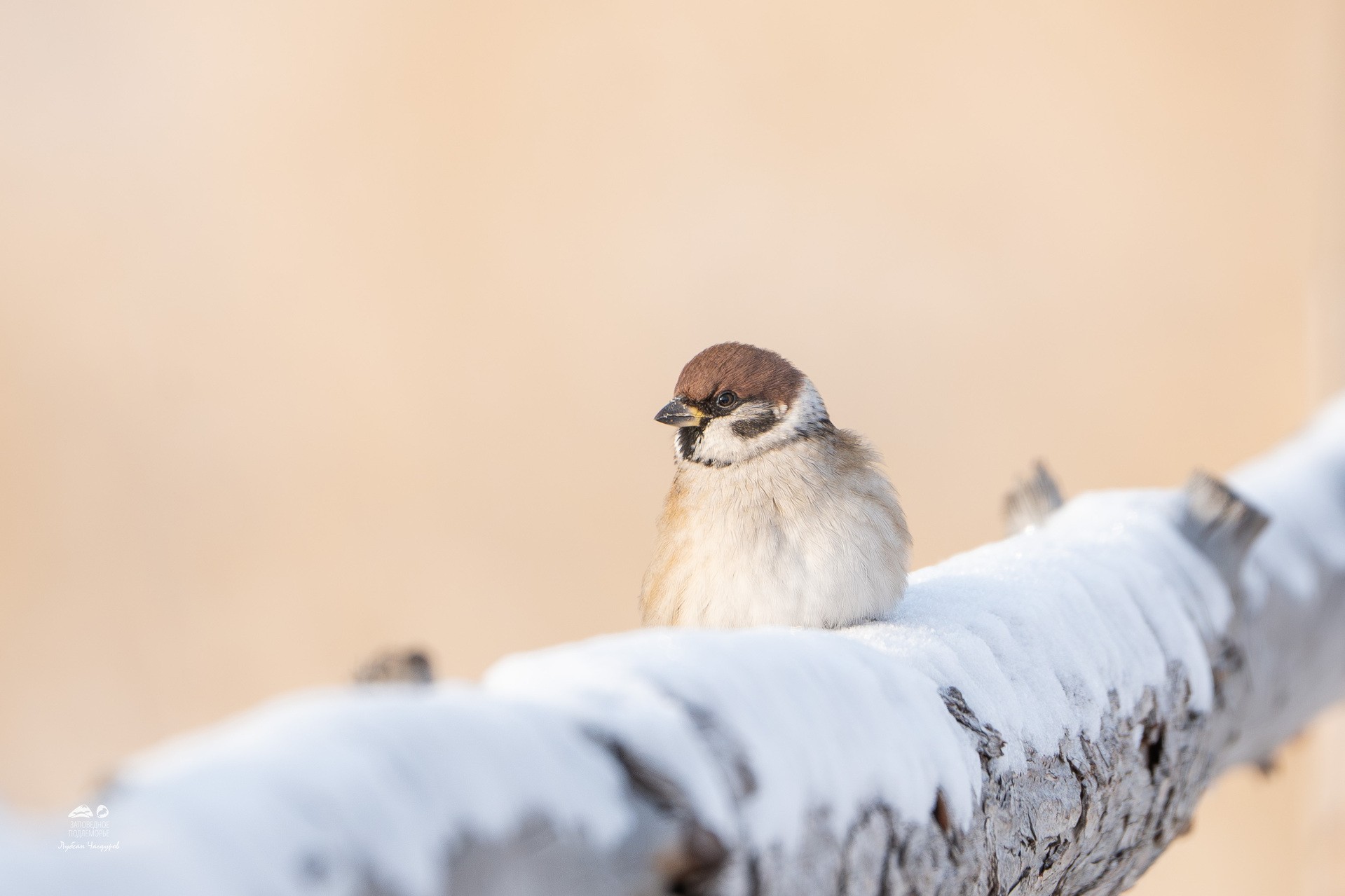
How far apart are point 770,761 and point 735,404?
4.33ft

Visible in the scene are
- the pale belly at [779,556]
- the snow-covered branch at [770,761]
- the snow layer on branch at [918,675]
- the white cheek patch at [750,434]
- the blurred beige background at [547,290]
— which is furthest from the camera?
the blurred beige background at [547,290]

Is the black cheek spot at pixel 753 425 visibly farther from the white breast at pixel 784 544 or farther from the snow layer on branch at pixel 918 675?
the snow layer on branch at pixel 918 675

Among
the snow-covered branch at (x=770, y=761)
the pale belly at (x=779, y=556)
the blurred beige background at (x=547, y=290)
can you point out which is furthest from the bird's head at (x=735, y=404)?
the blurred beige background at (x=547, y=290)

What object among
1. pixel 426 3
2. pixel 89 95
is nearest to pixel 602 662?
pixel 426 3

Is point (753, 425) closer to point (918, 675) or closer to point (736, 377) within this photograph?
point (736, 377)

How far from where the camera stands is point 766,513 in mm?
1975

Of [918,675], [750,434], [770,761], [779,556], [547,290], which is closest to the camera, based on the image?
[770,761]

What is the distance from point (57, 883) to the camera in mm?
551

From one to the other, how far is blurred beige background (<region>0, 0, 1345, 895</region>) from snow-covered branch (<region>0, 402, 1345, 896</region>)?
4.18 meters

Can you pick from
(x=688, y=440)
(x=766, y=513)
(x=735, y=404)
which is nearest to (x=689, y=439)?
(x=688, y=440)

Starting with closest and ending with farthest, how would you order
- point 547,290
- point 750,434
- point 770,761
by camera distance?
1. point 770,761
2. point 750,434
3. point 547,290

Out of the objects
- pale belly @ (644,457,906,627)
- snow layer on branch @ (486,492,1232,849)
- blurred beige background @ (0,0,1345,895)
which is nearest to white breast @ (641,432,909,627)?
pale belly @ (644,457,906,627)

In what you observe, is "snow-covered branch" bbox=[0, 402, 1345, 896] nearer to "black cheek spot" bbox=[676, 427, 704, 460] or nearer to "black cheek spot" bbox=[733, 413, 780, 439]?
"black cheek spot" bbox=[733, 413, 780, 439]

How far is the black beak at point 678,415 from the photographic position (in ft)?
7.10
